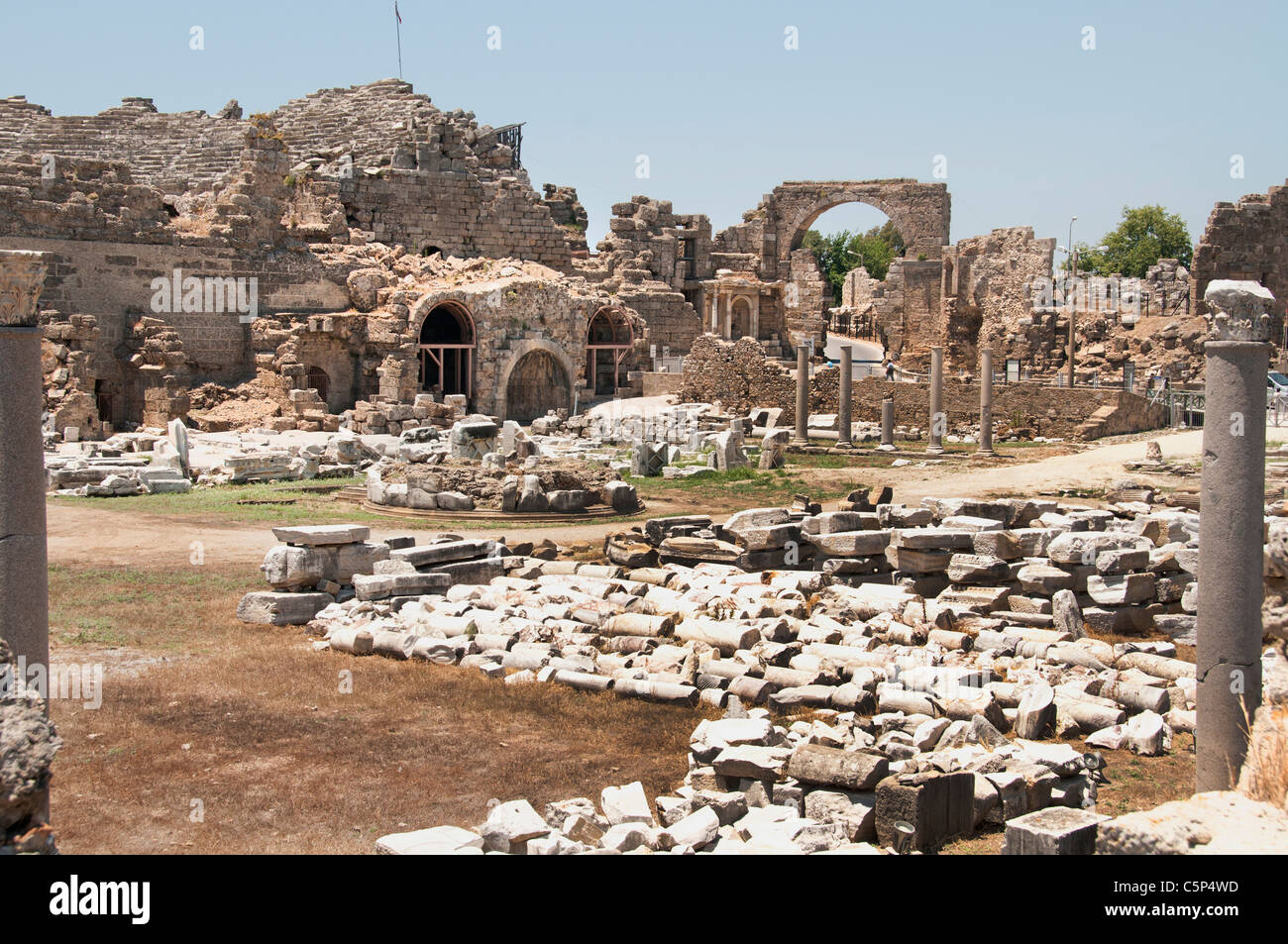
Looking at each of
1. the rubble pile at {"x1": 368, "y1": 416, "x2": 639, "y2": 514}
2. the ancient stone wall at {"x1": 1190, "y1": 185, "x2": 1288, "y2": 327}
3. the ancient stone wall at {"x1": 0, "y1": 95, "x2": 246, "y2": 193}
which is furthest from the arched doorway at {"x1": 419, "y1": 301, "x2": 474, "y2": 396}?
the ancient stone wall at {"x1": 1190, "y1": 185, "x2": 1288, "y2": 327}

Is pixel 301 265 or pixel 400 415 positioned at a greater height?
pixel 301 265

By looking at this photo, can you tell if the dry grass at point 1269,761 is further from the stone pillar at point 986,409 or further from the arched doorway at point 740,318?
the arched doorway at point 740,318

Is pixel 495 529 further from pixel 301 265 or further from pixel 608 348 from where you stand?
pixel 608 348

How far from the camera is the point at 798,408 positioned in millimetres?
28172

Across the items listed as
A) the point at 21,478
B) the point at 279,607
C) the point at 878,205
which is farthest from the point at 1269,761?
the point at 878,205

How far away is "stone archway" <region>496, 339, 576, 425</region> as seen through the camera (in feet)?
108

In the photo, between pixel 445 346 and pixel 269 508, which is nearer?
pixel 269 508

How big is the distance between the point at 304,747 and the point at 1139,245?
63178 mm

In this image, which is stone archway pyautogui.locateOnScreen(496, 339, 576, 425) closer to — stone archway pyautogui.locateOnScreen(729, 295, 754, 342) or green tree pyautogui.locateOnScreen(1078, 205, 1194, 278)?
stone archway pyautogui.locateOnScreen(729, 295, 754, 342)

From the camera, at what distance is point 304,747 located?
8297mm

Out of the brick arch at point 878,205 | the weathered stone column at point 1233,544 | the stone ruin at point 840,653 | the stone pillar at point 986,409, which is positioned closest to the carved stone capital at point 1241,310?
the weathered stone column at point 1233,544

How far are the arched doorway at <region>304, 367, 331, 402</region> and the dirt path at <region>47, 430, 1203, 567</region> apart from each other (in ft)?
40.8
